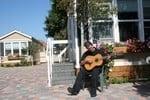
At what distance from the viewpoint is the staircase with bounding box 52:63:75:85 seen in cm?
1284

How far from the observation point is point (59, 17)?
98.9 feet

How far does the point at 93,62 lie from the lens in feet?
34.8

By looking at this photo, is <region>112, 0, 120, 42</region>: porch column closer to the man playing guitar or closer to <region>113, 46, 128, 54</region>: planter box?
<region>113, 46, 128, 54</region>: planter box

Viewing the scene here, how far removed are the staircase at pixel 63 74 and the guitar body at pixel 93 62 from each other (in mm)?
2219

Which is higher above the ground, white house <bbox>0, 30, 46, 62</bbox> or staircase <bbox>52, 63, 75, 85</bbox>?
white house <bbox>0, 30, 46, 62</bbox>

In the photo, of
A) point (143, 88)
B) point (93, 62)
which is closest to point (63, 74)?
point (93, 62)

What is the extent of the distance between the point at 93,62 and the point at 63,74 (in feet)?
8.87

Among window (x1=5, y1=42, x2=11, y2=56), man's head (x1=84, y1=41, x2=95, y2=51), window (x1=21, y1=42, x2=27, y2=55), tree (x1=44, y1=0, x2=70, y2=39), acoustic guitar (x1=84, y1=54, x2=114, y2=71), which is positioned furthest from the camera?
window (x1=5, y1=42, x2=11, y2=56)

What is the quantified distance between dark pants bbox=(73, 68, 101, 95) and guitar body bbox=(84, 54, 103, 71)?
0.14m

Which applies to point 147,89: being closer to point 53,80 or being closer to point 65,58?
point 53,80

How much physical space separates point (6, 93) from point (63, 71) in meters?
2.33

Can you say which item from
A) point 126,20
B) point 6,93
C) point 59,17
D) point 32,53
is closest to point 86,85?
point 6,93

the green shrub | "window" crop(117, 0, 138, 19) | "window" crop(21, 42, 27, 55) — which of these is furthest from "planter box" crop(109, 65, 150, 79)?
"window" crop(21, 42, 27, 55)

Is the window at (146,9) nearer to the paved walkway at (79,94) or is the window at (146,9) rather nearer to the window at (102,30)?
the window at (102,30)
